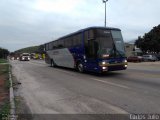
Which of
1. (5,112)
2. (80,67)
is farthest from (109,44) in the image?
(5,112)

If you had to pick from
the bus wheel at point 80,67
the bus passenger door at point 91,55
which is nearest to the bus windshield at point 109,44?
the bus passenger door at point 91,55

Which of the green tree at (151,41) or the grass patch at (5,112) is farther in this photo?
the green tree at (151,41)

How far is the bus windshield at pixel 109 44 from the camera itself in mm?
18281

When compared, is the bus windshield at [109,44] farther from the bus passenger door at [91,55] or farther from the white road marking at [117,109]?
the white road marking at [117,109]

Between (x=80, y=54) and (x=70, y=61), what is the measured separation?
141 inches

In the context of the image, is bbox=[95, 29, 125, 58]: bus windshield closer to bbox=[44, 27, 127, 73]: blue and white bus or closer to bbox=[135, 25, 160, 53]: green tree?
bbox=[44, 27, 127, 73]: blue and white bus

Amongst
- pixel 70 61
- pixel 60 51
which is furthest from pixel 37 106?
pixel 60 51

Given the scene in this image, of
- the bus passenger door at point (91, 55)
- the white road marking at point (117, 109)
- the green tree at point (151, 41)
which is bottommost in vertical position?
the white road marking at point (117, 109)

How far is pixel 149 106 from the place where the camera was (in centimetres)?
862

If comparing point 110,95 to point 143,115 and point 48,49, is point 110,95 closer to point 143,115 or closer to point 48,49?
point 143,115

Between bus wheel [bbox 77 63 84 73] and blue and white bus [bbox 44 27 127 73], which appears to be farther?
bus wheel [bbox 77 63 84 73]

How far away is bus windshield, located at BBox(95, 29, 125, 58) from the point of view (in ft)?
60.0

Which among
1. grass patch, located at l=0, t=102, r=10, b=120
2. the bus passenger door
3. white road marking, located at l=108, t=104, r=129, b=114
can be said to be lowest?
white road marking, located at l=108, t=104, r=129, b=114

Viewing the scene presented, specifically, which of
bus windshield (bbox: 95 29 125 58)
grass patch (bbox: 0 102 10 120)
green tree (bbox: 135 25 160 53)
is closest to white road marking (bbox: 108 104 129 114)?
grass patch (bbox: 0 102 10 120)
